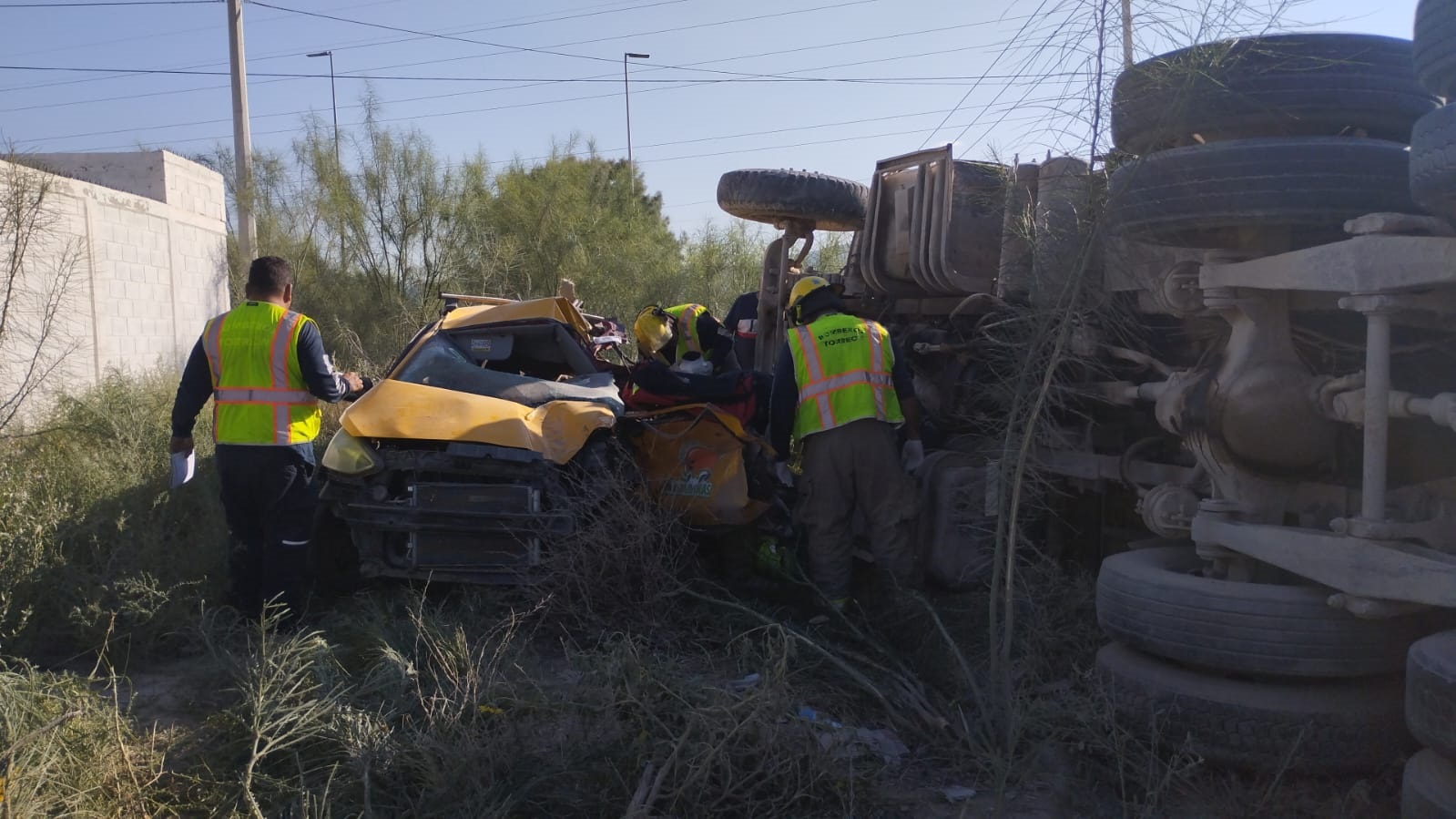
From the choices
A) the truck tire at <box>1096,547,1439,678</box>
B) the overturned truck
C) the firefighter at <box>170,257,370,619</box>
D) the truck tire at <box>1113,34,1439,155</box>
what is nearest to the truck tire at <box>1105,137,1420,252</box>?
the overturned truck

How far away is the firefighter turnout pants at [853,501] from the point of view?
17.4 ft

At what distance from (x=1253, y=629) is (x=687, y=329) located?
4653 millimetres

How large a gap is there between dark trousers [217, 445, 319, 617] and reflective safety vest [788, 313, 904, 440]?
2380 mm

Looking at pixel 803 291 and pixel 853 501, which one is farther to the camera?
pixel 803 291

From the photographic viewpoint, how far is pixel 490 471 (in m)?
4.99

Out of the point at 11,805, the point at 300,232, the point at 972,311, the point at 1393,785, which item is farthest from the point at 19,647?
the point at 300,232

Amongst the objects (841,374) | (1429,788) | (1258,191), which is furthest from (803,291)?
(1429,788)

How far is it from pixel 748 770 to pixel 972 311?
3386 millimetres

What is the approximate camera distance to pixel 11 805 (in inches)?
111

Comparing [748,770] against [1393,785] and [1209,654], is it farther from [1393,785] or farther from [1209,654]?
[1393,785]

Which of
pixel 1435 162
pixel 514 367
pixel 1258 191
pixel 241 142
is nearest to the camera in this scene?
pixel 1435 162

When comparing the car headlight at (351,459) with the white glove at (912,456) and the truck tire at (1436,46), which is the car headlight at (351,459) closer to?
the white glove at (912,456)

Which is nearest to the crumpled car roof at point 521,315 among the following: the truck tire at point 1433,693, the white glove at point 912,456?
the white glove at point 912,456

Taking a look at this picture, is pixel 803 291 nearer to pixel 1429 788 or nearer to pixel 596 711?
pixel 596 711
